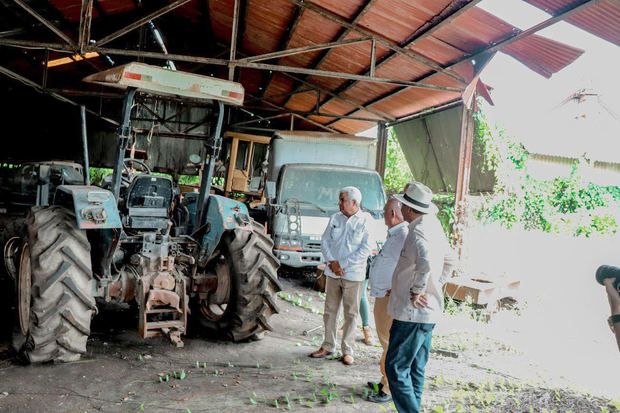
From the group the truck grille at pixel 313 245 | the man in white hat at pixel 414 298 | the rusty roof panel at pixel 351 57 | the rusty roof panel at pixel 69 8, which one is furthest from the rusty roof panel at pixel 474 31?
the rusty roof panel at pixel 69 8

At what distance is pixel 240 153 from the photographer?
45.1 ft

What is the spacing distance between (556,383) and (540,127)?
12.5 m

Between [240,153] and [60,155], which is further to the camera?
[60,155]

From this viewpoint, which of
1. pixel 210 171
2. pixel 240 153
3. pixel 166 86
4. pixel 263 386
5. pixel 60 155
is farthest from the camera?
pixel 60 155

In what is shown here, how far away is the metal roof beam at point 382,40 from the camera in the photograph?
788cm

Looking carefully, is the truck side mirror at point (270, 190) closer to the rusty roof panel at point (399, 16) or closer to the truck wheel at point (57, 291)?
the rusty roof panel at point (399, 16)

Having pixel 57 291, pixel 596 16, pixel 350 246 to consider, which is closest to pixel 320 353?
pixel 350 246

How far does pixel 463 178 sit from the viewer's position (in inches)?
327

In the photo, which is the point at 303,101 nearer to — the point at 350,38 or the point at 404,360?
the point at 350,38

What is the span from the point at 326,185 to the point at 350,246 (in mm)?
3515

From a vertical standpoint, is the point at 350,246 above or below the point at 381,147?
below

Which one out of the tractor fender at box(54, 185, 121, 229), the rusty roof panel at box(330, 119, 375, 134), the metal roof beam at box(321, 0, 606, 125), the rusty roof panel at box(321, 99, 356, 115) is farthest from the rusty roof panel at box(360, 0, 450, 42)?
the rusty roof panel at box(330, 119, 375, 134)

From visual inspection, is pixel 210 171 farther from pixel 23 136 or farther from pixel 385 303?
pixel 23 136

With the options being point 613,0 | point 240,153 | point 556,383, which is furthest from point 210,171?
point 240,153
